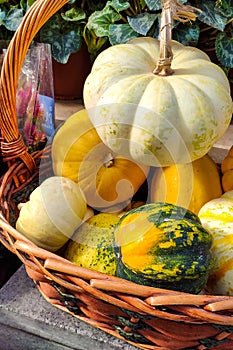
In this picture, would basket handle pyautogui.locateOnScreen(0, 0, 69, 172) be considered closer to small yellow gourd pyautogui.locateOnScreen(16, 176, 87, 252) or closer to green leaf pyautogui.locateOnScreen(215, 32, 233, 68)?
small yellow gourd pyautogui.locateOnScreen(16, 176, 87, 252)

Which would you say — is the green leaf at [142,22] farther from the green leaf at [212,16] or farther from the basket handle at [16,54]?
the basket handle at [16,54]

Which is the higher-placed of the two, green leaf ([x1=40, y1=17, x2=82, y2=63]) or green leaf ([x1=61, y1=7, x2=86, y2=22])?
green leaf ([x1=61, y1=7, x2=86, y2=22])

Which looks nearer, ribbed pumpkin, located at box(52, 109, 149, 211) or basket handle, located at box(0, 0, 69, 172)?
basket handle, located at box(0, 0, 69, 172)

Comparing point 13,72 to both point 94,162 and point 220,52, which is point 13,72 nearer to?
point 94,162

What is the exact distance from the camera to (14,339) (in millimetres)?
890

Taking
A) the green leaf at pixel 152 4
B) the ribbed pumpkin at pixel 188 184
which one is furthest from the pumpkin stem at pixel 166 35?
the green leaf at pixel 152 4

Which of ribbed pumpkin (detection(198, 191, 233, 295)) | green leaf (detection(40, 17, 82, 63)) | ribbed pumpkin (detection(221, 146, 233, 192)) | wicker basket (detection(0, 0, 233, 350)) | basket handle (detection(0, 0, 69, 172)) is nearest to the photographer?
wicker basket (detection(0, 0, 233, 350))

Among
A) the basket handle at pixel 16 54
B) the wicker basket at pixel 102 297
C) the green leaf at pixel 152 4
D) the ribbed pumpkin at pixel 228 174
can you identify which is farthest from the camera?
the green leaf at pixel 152 4

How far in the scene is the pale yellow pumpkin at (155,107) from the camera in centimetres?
78

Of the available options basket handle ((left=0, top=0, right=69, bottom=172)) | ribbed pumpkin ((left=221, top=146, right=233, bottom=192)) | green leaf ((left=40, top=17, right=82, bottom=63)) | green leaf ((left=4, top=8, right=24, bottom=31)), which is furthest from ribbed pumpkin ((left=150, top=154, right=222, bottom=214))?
green leaf ((left=4, top=8, right=24, bottom=31))

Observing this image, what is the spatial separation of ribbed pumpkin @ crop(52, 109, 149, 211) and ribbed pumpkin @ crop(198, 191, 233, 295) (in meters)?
0.19

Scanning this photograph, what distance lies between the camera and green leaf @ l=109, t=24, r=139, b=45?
1347 millimetres

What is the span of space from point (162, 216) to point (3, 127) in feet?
1.17

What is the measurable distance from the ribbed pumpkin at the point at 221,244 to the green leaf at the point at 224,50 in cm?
69
